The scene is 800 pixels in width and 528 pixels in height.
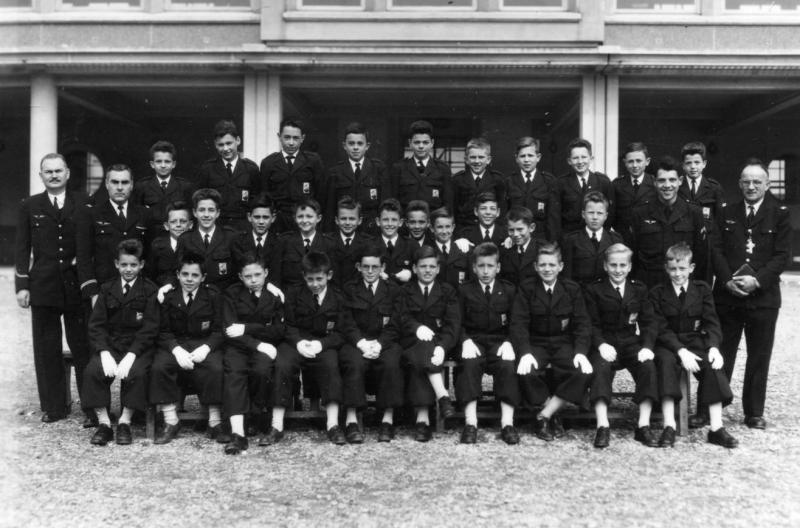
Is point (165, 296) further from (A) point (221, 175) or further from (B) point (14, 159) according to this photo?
(B) point (14, 159)

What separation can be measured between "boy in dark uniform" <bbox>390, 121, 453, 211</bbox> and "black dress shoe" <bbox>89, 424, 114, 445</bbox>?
3.04m

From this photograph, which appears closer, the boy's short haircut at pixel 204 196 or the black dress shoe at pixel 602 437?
the black dress shoe at pixel 602 437

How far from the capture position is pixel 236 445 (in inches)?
176

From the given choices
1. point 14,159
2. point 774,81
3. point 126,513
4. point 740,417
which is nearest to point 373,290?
point 126,513

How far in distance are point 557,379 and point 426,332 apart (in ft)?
3.20

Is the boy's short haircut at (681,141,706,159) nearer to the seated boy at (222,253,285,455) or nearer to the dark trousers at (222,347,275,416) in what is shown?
the seated boy at (222,253,285,455)

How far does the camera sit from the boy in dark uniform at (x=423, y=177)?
A: 6.13 meters

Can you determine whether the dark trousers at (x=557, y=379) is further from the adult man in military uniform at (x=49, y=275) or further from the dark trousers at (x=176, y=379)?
the adult man in military uniform at (x=49, y=275)

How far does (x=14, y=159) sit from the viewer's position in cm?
1705

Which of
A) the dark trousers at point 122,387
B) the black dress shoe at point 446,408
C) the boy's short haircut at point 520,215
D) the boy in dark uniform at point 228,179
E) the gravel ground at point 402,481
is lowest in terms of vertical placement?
the gravel ground at point 402,481

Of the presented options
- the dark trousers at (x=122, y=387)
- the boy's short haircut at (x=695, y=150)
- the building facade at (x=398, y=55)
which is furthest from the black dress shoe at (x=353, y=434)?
the building facade at (x=398, y=55)

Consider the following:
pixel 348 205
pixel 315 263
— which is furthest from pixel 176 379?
pixel 348 205

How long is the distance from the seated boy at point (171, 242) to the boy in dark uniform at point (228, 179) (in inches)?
24.7

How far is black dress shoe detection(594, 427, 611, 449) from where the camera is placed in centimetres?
458
